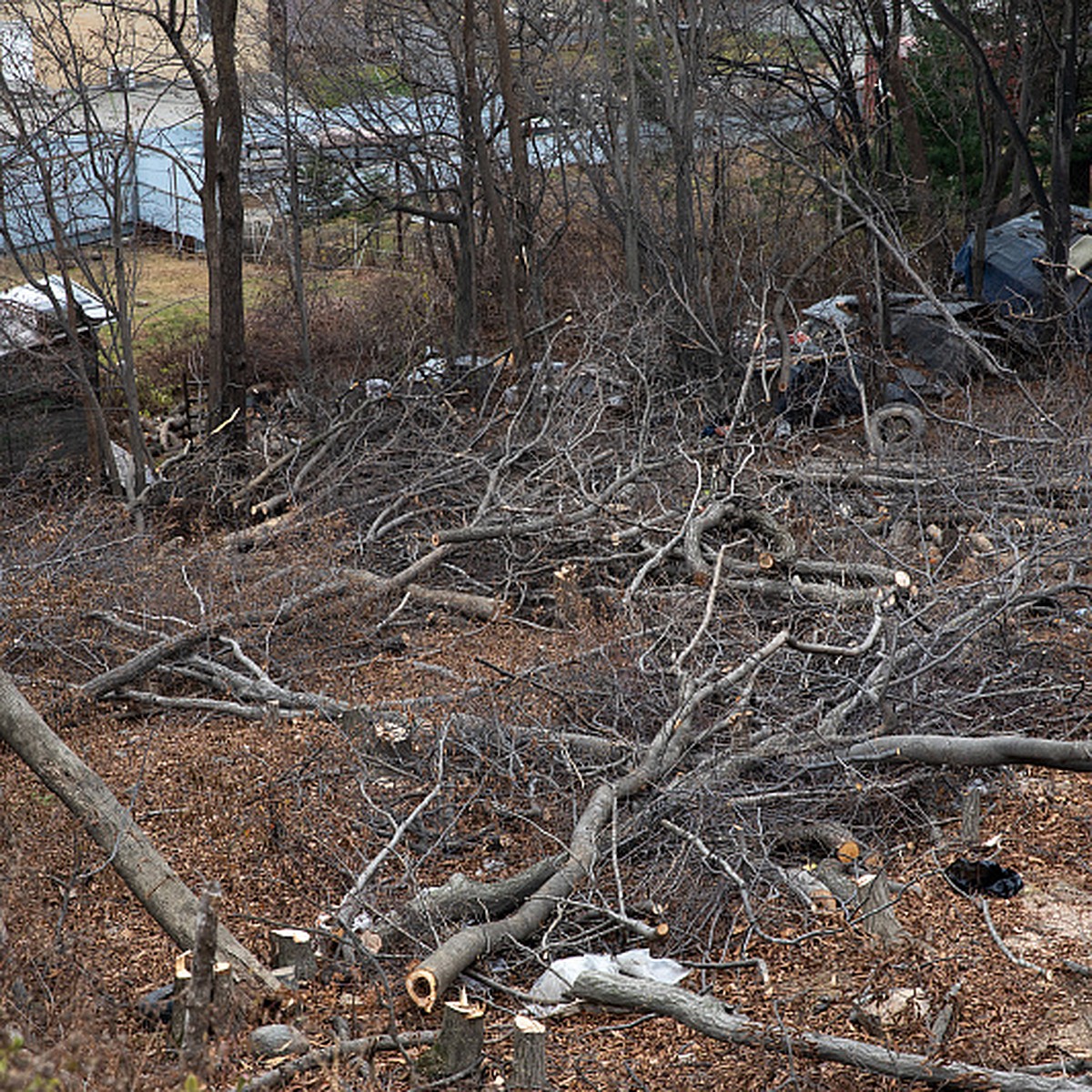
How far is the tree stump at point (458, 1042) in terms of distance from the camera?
342 centimetres

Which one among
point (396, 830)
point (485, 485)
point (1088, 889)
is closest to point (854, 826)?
point (1088, 889)

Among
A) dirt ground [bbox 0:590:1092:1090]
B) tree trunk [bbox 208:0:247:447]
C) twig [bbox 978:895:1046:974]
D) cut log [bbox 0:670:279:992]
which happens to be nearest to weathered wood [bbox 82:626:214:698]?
dirt ground [bbox 0:590:1092:1090]

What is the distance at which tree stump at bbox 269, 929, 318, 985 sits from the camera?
13.0 ft

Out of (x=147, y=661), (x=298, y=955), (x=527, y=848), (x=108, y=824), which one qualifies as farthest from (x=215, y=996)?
(x=147, y=661)

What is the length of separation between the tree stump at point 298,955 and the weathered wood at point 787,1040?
2.70ft

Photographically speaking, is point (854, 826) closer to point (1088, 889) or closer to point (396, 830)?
point (1088, 889)

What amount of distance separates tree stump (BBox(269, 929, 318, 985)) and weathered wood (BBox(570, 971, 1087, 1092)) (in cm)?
82

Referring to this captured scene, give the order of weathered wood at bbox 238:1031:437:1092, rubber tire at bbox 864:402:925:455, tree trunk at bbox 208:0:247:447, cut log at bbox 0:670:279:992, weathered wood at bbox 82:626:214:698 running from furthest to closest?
1. tree trunk at bbox 208:0:247:447
2. rubber tire at bbox 864:402:925:455
3. weathered wood at bbox 82:626:214:698
4. cut log at bbox 0:670:279:992
5. weathered wood at bbox 238:1031:437:1092

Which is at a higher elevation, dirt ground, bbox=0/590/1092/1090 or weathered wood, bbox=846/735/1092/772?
weathered wood, bbox=846/735/1092/772

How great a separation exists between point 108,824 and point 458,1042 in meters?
1.28

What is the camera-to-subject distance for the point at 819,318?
13000 mm

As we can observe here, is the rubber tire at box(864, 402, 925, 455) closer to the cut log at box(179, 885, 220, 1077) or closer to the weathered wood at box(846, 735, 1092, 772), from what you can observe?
the weathered wood at box(846, 735, 1092, 772)

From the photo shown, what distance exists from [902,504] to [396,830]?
17.5 feet

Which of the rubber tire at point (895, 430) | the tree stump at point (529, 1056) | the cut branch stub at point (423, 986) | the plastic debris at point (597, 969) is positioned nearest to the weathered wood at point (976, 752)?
the plastic debris at point (597, 969)
